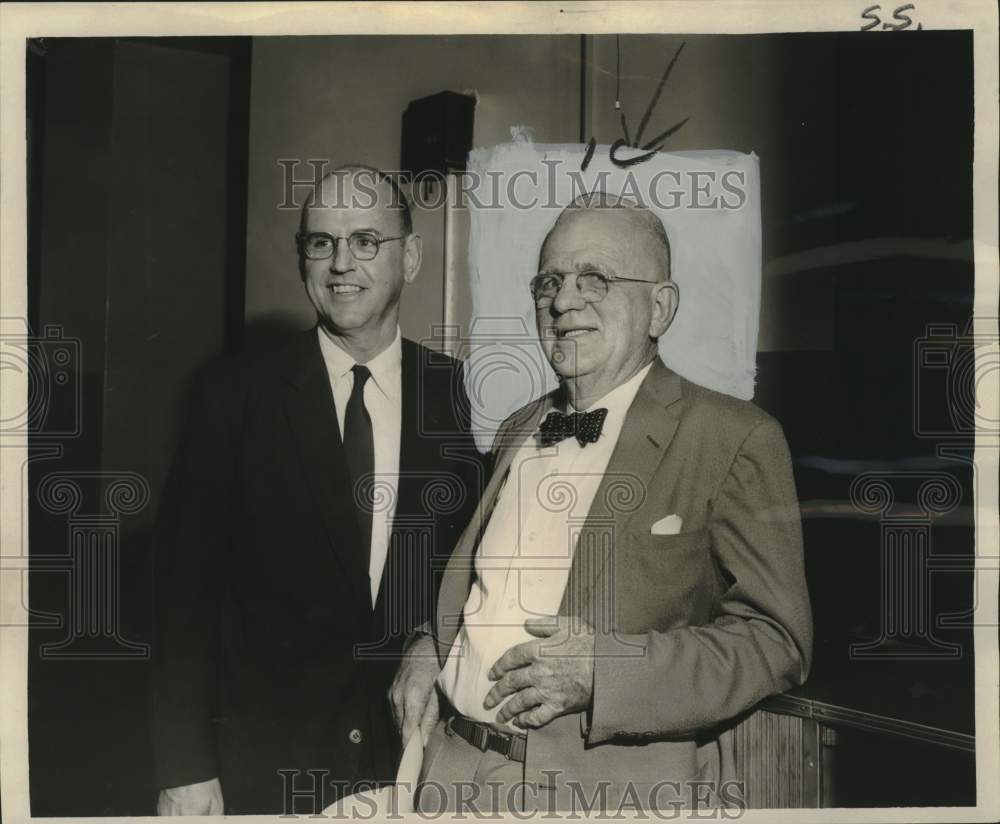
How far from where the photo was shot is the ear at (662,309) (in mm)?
2426

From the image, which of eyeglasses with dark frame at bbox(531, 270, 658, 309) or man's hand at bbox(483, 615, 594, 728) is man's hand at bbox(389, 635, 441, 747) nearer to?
man's hand at bbox(483, 615, 594, 728)

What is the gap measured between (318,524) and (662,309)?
3.14 feet

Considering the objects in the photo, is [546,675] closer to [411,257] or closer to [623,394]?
[623,394]

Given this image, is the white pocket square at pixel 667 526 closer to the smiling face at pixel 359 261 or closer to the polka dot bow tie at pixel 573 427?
the polka dot bow tie at pixel 573 427

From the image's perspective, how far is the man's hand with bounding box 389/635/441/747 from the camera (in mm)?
2449

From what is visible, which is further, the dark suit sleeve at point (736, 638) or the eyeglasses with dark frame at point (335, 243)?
the eyeglasses with dark frame at point (335, 243)

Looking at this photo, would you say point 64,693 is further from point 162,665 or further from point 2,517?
point 2,517

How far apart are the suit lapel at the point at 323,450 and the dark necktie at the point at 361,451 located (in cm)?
1

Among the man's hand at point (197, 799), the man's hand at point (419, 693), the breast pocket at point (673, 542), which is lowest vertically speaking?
the man's hand at point (197, 799)

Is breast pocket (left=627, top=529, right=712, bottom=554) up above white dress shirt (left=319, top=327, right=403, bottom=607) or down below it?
below

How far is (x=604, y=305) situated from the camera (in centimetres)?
241

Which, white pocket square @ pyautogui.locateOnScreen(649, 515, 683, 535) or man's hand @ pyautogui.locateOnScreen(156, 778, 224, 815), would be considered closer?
white pocket square @ pyautogui.locateOnScreen(649, 515, 683, 535)

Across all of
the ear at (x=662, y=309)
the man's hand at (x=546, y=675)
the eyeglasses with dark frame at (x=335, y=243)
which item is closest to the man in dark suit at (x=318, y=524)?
the eyeglasses with dark frame at (x=335, y=243)

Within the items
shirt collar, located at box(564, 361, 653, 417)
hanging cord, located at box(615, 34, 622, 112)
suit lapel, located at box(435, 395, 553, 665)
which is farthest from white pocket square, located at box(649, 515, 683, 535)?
hanging cord, located at box(615, 34, 622, 112)
